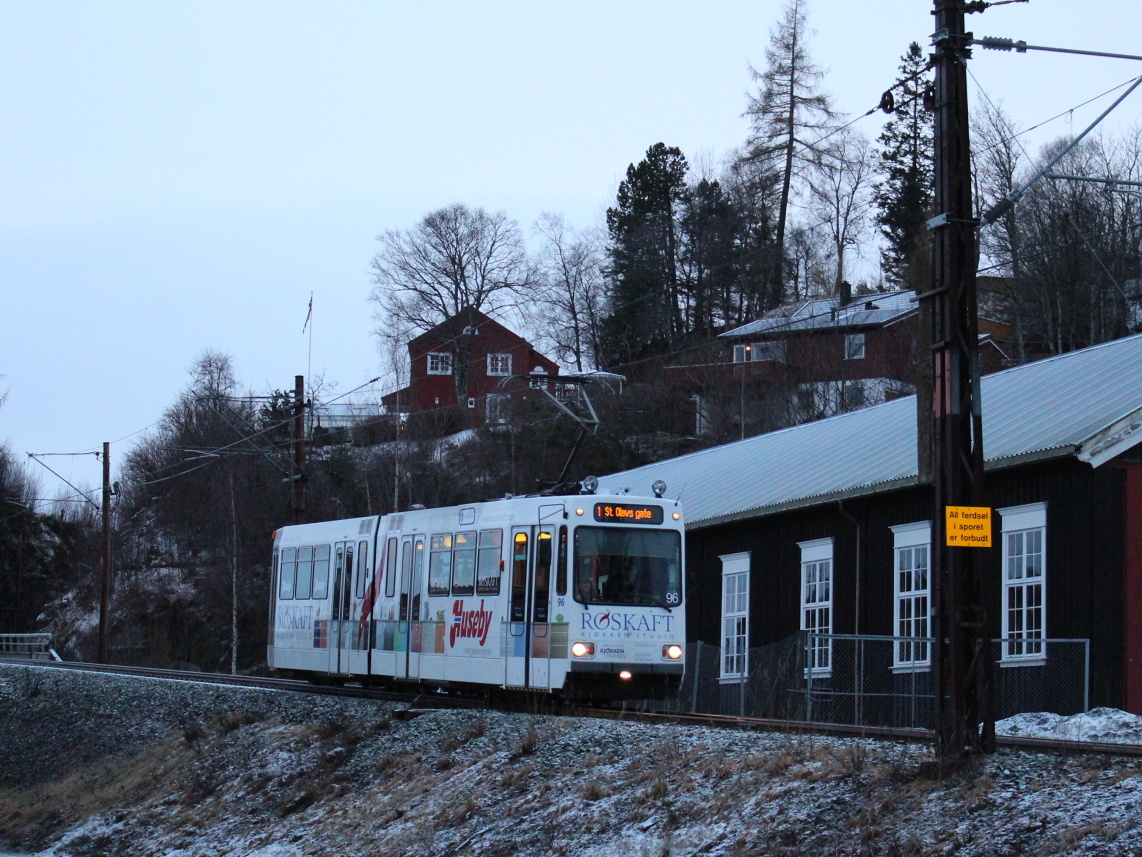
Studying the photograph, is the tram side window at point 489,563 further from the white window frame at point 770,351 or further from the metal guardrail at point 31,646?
the white window frame at point 770,351

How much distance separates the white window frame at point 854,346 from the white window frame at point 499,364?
70.8 ft

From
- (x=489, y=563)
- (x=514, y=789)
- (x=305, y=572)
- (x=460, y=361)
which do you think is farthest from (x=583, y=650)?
(x=460, y=361)

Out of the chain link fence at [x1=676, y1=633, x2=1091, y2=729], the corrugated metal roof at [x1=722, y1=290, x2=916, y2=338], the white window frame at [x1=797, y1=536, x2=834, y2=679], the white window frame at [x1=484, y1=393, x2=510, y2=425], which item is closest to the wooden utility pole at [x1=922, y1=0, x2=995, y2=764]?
the chain link fence at [x1=676, y1=633, x2=1091, y2=729]

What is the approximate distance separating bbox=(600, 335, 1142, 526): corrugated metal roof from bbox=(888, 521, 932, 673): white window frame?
88cm

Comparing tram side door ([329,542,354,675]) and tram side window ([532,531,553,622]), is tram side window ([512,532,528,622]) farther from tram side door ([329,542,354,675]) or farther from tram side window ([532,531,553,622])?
tram side door ([329,542,354,675])

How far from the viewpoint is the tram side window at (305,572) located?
2614 centimetres

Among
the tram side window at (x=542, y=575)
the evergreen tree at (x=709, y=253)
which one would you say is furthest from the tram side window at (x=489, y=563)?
the evergreen tree at (x=709, y=253)

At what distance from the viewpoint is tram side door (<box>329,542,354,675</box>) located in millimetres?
24391

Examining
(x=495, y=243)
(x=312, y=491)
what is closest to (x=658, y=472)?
(x=312, y=491)

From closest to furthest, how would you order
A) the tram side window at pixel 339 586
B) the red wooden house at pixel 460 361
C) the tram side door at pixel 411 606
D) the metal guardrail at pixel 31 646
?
the tram side door at pixel 411 606 → the tram side window at pixel 339 586 → the metal guardrail at pixel 31 646 → the red wooden house at pixel 460 361

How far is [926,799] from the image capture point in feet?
35.9

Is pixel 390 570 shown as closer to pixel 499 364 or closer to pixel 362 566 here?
pixel 362 566

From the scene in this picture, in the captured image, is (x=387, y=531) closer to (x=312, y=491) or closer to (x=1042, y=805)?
(x=1042, y=805)

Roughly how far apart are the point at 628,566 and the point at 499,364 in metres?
60.2
